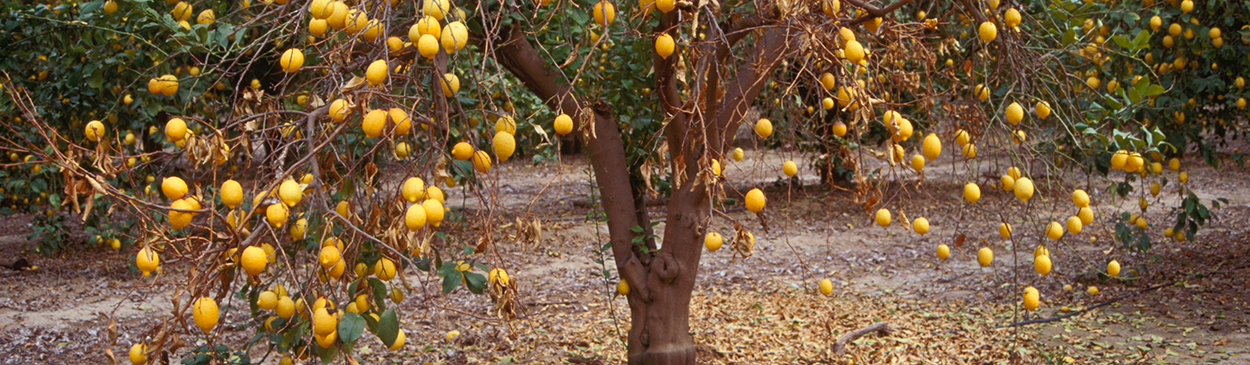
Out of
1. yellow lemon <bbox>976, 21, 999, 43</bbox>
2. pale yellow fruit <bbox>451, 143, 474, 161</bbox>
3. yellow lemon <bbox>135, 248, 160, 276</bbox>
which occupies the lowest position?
yellow lemon <bbox>135, 248, 160, 276</bbox>

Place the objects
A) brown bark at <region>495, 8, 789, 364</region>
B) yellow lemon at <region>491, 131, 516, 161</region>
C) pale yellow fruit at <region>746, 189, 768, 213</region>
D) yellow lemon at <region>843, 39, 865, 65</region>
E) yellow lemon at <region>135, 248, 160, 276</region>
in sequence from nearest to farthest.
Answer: yellow lemon at <region>135, 248, 160, 276</region> < yellow lemon at <region>491, 131, 516, 161</region> < yellow lemon at <region>843, 39, 865, 65</region> < pale yellow fruit at <region>746, 189, 768, 213</region> < brown bark at <region>495, 8, 789, 364</region>

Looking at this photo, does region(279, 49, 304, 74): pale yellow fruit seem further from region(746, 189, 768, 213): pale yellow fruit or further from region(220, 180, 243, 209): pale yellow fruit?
region(746, 189, 768, 213): pale yellow fruit

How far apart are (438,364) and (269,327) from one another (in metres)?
1.47

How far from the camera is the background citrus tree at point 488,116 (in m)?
1.48

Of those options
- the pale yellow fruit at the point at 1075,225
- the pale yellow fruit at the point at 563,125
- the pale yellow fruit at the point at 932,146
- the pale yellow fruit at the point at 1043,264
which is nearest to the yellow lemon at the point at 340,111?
the pale yellow fruit at the point at 563,125

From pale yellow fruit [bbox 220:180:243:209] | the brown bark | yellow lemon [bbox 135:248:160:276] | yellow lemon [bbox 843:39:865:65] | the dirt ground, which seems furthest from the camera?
the dirt ground

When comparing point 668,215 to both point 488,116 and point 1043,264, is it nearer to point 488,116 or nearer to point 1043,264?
point 488,116

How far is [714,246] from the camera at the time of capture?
2.14 meters

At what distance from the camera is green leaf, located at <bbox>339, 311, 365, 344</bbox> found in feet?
4.90

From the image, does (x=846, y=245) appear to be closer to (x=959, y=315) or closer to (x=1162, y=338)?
(x=959, y=315)

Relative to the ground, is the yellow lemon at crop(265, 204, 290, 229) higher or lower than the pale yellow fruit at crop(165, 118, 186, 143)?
lower

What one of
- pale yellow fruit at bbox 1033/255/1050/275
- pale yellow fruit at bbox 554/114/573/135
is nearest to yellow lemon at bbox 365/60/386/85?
pale yellow fruit at bbox 554/114/573/135

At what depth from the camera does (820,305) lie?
4.68 metres

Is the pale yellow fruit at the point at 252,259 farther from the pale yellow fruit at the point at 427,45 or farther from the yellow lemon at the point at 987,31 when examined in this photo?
the yellow lemon at the point at 987,31
